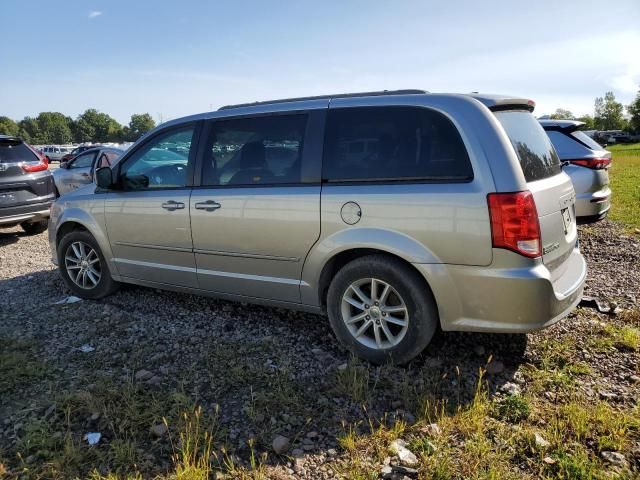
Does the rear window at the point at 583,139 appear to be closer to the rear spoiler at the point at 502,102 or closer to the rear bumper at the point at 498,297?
the rear spoiler at the point at 502,102

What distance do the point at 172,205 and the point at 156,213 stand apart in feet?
0.73

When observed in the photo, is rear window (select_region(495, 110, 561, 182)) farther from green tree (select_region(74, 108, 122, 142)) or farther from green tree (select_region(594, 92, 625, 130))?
green tree (select_region(74, 108, 122, 142))

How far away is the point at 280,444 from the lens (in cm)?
263

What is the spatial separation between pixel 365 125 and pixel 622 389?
2.40 meters

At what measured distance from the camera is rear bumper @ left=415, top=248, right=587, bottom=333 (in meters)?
2.96

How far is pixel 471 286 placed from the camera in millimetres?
3072

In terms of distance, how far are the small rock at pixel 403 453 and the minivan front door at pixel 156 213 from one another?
2.42 m

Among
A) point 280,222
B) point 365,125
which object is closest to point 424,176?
point 365,125

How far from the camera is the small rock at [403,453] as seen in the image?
250 centimetres

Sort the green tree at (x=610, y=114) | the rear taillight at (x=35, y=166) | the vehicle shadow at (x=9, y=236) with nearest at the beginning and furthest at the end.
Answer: the rear taillight at (x=35, y=166) < the vehicle shadow at (x=9, y=236) < the green tree at (x=610, y=114)

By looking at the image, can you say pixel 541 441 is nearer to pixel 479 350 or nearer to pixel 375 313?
pixel 479 350

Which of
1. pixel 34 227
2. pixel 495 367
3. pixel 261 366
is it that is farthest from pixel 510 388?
pixel 34 227

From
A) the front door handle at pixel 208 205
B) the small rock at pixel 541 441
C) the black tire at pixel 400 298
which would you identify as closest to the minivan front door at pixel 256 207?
the front door handle at pixel 208 205

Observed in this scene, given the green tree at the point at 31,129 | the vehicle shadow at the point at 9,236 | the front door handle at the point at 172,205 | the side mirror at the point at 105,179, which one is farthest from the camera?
the green tree at the point at 31,129
